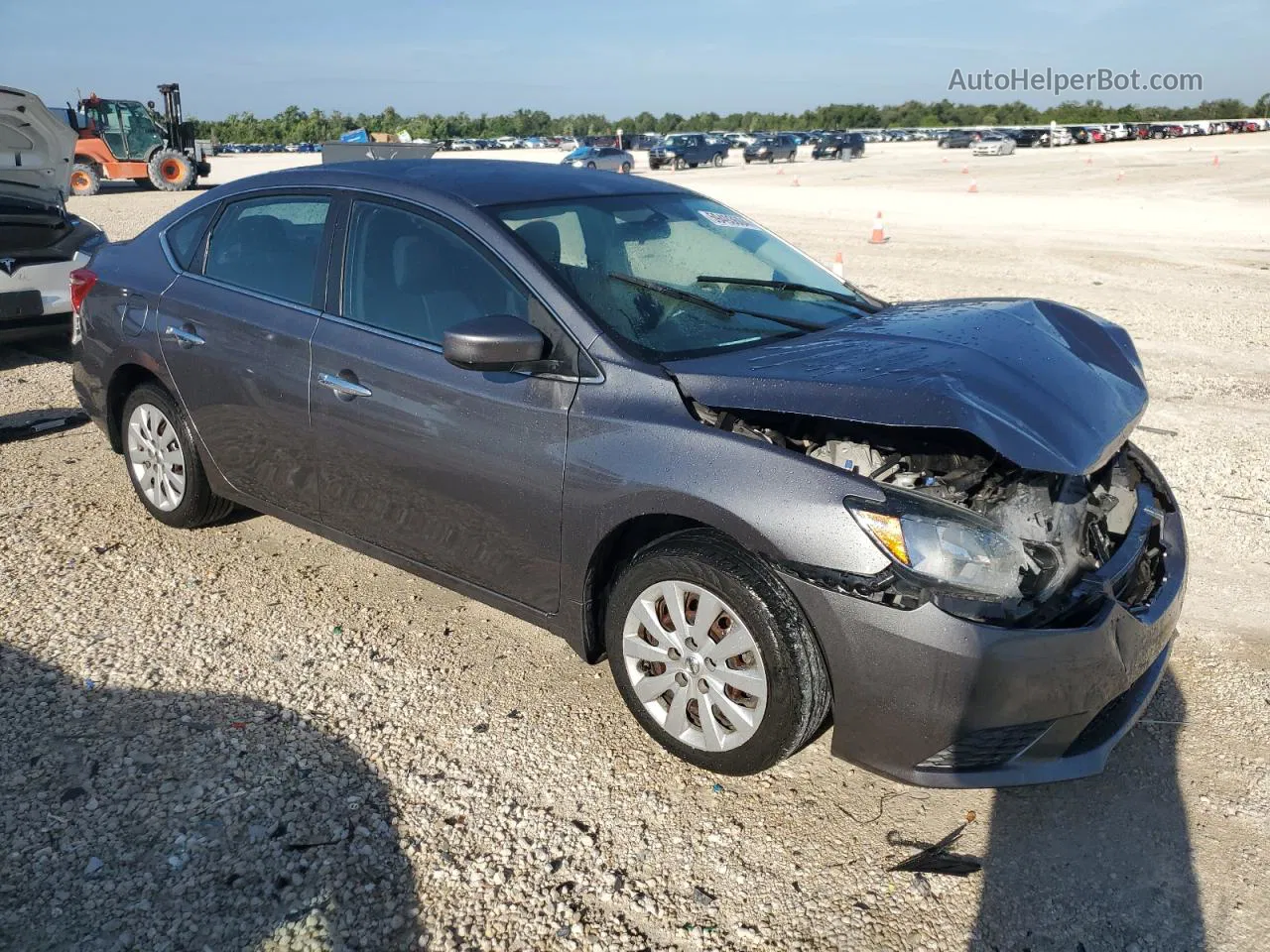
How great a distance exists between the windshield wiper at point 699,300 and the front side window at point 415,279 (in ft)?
1.37

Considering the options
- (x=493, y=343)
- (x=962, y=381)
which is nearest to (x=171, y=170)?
(x=493, y=343)

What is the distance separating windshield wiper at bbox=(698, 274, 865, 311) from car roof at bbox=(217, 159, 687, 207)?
57cm

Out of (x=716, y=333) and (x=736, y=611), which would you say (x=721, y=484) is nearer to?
(x=736, y=611)

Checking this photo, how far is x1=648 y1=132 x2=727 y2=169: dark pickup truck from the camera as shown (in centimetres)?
4725

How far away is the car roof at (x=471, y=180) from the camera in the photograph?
3.85 meters

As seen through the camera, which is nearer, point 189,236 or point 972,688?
point 972,688

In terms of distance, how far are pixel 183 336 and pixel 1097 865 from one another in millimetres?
3977

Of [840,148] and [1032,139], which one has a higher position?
[1032,139]

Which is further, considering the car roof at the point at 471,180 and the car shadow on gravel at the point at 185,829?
the car roof at the point at 471,180

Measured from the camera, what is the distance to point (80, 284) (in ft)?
16.8

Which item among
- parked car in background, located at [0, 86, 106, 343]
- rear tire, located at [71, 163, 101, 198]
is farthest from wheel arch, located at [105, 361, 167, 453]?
rear tire, located at [71, 163, 101, 198]

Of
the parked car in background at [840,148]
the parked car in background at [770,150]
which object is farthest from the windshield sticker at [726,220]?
the parked car in background at [840,148]

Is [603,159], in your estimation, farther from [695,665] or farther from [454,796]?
[454,796]

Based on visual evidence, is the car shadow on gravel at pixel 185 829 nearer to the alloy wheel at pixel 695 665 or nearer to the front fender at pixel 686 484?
the alloy wheel at pixel 695 665
